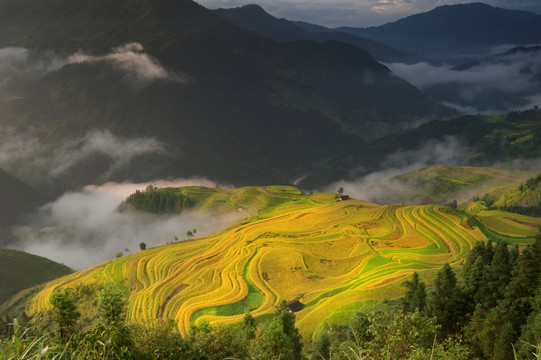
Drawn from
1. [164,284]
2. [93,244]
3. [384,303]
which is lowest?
[384,303]

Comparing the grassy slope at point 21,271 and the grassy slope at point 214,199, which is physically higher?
the grassy slope at point 214,199

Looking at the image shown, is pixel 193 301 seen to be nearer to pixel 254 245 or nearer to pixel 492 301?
pixel 254 245

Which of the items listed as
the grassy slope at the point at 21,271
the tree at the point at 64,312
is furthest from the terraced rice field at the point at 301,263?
the tree at the point at 64,312

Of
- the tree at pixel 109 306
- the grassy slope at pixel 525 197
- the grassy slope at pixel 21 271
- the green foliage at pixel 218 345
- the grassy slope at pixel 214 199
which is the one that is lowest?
the green foliage at pixel 218 345

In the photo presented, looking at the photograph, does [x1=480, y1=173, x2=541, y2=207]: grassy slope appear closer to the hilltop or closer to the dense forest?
the hilltop

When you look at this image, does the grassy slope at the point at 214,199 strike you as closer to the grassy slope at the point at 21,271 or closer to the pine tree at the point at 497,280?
the grassy slope at the point at 21,271

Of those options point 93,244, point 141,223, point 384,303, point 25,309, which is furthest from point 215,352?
point 93,244

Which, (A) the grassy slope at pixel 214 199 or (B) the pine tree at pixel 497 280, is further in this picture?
(A) the grassy slope at pixel 214 199

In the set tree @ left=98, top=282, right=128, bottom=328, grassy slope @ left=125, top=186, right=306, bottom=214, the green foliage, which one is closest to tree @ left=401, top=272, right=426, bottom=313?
the green foliage
